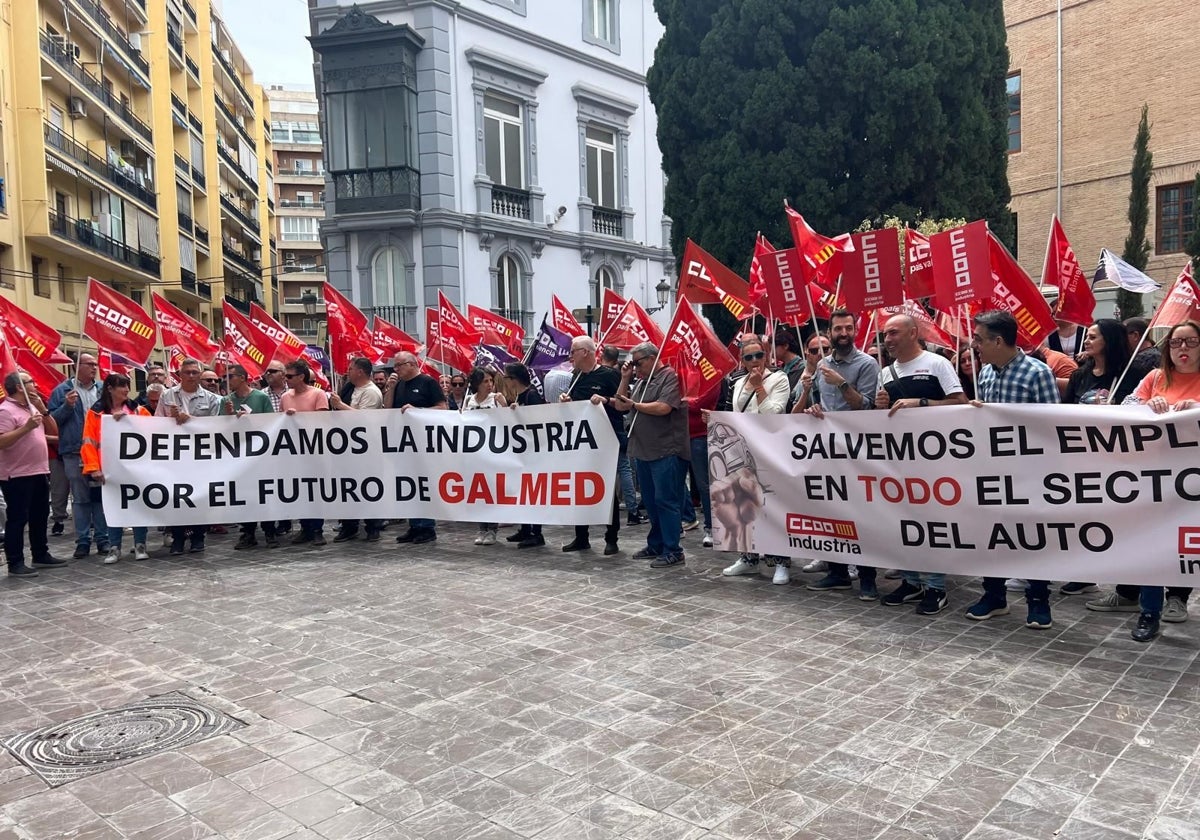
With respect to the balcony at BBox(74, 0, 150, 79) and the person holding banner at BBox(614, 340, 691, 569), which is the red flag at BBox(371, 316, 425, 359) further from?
the balcony at BBox(74, 0, 150, 79)

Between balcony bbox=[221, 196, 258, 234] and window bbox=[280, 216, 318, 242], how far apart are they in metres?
16.6

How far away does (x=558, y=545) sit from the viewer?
30.2 ft

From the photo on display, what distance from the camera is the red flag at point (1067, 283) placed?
8.26 meters

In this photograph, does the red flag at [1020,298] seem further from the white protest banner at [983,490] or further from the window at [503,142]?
the window at [503,142]

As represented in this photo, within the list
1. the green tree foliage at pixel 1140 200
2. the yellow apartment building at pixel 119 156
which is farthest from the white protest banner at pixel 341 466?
the green tree foliage at pixel 1140 200

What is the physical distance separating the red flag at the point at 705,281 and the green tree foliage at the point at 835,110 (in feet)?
37.7

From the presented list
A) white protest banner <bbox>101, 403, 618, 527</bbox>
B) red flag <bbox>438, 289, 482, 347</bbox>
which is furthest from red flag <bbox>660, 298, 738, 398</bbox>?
red flag <bbox>438, 289, 482, 347</bbox>

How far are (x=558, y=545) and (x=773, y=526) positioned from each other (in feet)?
9.19

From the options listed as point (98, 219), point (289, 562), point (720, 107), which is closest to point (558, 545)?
point (289, 562)

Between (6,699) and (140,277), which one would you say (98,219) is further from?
(6,699)

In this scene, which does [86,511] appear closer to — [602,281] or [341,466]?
[341,466]

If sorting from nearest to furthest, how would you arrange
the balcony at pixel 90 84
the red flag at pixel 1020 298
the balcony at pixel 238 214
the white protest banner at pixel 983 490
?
the white protest banner at pixel 983 490 < the red flag at pixel 1020 298 < the balcony at pixel 90 84 < the balcony at pixel 238 214

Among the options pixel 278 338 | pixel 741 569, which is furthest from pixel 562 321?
pixel 741 569

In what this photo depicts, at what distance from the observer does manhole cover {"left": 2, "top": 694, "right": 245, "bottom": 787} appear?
4016mm
